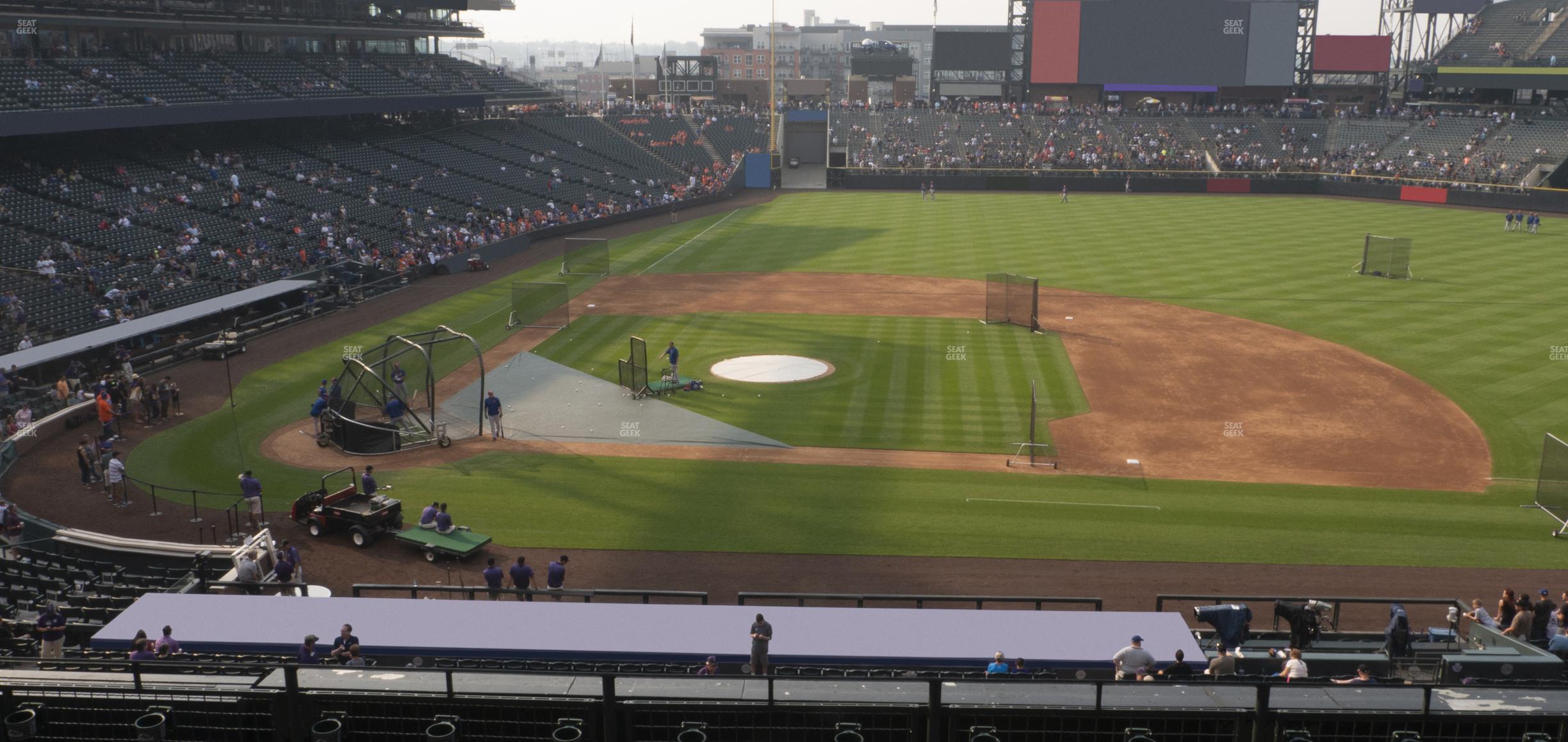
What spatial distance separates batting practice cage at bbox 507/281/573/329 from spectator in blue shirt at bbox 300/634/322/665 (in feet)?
94.6

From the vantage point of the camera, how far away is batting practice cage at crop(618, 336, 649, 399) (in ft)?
110

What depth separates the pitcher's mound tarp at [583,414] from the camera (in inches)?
1187

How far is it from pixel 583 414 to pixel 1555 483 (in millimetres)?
24209

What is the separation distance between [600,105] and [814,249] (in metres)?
56.6

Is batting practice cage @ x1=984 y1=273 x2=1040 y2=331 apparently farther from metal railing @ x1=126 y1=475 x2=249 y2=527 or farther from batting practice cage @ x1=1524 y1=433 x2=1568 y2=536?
metal railing @ x1=126 y1=475 x2=249 y2=527

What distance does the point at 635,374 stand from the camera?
34.3 m

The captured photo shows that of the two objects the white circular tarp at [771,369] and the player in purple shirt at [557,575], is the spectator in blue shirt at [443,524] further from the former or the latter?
the white circular tarp at [771,369]

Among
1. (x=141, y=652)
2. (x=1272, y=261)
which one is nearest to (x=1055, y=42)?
(x=1272, y=261)

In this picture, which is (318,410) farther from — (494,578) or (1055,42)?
(1055,42)

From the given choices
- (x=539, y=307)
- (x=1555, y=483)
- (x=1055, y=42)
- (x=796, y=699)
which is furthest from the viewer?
(x=1055, y=42)

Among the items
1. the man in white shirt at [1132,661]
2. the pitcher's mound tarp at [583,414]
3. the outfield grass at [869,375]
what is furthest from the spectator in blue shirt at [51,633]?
the outfield grass at [869,375]

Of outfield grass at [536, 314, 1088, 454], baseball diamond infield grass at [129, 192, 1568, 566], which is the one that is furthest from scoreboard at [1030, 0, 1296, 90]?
outfield grass at [536, 314, 1088, 454]

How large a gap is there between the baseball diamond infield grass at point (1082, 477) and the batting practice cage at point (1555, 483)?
0.38 metres

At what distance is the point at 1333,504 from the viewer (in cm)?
2502
